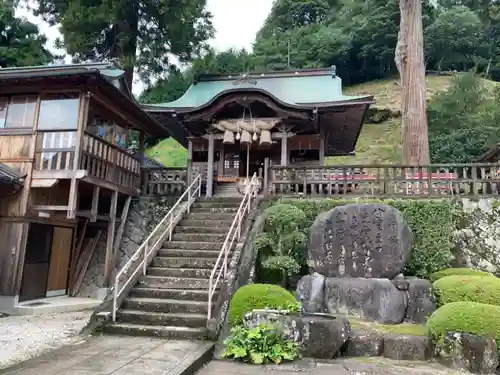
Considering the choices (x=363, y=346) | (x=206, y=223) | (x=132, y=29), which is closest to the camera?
(x=363, y=346)

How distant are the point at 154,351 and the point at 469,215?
8.79 metres

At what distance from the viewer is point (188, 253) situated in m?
9.30

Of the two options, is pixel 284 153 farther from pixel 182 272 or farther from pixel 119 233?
pixel 182 272

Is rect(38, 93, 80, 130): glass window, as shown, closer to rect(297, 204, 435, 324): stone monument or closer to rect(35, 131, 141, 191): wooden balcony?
rect(35, 131, 141, 191): wooden balcony

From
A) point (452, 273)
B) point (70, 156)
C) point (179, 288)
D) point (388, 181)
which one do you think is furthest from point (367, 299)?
point (70, 156)

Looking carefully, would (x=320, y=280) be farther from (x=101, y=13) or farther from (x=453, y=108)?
(x=453, y=108)

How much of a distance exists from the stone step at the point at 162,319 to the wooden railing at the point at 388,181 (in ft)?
18.6

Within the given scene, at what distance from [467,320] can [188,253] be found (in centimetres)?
576

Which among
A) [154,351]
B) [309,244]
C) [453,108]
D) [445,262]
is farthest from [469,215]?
[453,108]

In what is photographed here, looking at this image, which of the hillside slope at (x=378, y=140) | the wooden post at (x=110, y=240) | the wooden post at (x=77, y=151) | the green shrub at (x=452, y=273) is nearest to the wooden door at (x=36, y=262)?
the wooden post at (x=77, y=151)

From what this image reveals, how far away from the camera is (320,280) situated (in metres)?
8.50

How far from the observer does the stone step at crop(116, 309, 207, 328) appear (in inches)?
280

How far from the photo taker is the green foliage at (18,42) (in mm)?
21625

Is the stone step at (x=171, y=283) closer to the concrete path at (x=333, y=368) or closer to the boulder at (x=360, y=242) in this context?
the concrete path at (x=333, y=368)
